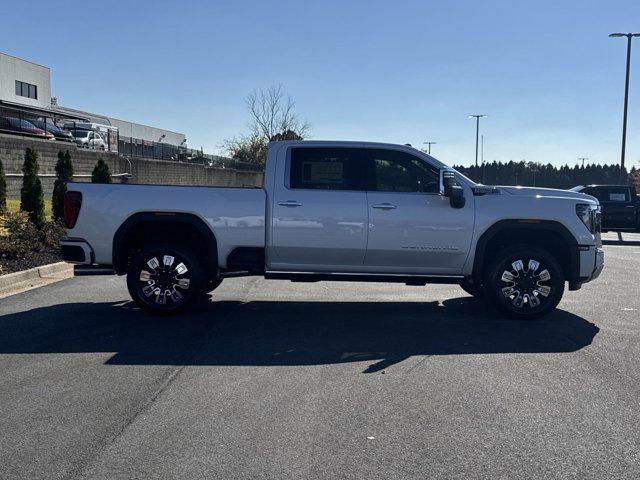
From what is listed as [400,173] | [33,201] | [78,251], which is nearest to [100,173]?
[33,201]

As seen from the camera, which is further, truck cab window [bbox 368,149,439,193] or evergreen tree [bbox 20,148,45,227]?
evergreen tree [bbox 20,148,45,227]

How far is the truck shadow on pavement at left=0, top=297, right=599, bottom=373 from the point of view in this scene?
21.3 ft

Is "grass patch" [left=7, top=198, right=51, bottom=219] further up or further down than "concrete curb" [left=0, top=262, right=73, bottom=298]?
further up

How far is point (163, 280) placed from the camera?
825 centimetres

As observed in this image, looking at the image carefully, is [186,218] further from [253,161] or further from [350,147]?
[253,161]

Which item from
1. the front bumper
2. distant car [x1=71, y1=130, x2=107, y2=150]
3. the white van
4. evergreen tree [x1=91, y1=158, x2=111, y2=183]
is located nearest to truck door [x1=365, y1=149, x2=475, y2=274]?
the front bumper

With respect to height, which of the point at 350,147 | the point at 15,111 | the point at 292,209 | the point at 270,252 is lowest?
the point at 270,252

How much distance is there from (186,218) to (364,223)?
2.16m

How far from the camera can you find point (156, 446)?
4160 millimetres

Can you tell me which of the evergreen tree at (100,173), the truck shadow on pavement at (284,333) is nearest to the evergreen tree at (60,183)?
the evergreen tree at (100,173)

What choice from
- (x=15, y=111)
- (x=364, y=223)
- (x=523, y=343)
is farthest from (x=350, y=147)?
(x=15, y=111)

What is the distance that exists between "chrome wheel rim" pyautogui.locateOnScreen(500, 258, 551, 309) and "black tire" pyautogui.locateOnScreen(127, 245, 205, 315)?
3.75m

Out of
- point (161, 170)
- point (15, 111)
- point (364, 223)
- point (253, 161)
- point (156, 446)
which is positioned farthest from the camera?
point (253, 161)

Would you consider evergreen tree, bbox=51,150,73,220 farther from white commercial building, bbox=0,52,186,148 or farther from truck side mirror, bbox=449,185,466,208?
white commercial building, bbox=0,52,186,148
